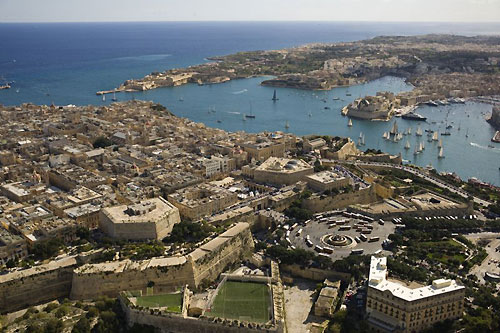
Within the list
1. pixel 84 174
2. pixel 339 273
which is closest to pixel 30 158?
pixel 84 174

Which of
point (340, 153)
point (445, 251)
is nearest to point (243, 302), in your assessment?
point (445, 251)

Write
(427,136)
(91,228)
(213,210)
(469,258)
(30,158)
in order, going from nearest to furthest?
(469,258), (91,228), (213,210), (30,158), (427,136)

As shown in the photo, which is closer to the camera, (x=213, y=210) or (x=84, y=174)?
(x=213, y=210)

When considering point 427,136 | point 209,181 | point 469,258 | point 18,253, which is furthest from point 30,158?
point 427,136

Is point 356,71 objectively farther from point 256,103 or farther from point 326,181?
point 326,181

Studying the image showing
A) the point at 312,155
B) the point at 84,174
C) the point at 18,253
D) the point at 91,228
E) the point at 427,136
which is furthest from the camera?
the point at 427,136

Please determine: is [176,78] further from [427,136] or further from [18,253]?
[18,253]
